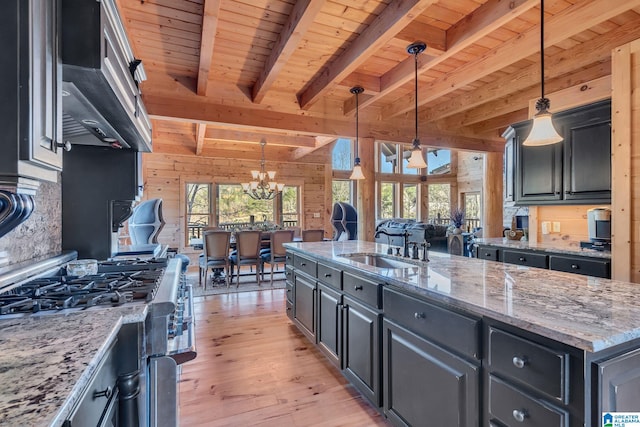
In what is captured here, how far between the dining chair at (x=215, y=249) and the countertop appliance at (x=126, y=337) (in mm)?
3419

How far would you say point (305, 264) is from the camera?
3.03 metres

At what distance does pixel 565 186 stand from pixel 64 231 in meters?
4.33

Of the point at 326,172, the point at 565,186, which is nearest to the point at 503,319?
the point at 565,186

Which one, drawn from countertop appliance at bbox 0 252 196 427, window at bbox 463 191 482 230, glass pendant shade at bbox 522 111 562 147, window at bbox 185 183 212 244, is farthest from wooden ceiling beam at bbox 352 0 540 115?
window at bbox 463 191 482 230

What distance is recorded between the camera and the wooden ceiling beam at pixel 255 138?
19.7 feet

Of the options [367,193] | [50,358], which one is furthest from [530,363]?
[367,193]

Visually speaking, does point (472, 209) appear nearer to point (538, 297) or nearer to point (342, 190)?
point (342, 190)

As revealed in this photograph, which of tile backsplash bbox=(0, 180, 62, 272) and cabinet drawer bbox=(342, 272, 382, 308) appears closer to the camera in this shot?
tile backsplash bbox=(0, 180, 62, 272)

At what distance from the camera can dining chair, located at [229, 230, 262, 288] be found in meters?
5.31

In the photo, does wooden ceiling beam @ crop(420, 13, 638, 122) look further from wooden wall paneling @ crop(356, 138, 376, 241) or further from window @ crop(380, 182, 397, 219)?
window @ crop(380, 182, 397, 219)

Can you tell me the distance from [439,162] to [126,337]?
12121mm

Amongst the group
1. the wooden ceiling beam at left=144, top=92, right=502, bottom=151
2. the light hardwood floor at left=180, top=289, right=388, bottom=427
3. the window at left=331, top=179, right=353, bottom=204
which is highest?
the wooden ceiling beam at left=144, top=92, right=502, bottom=151

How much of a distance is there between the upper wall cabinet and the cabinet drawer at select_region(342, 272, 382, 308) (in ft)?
8.13

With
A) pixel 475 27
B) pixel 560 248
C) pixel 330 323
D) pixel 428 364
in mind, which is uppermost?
pixel 475 27
